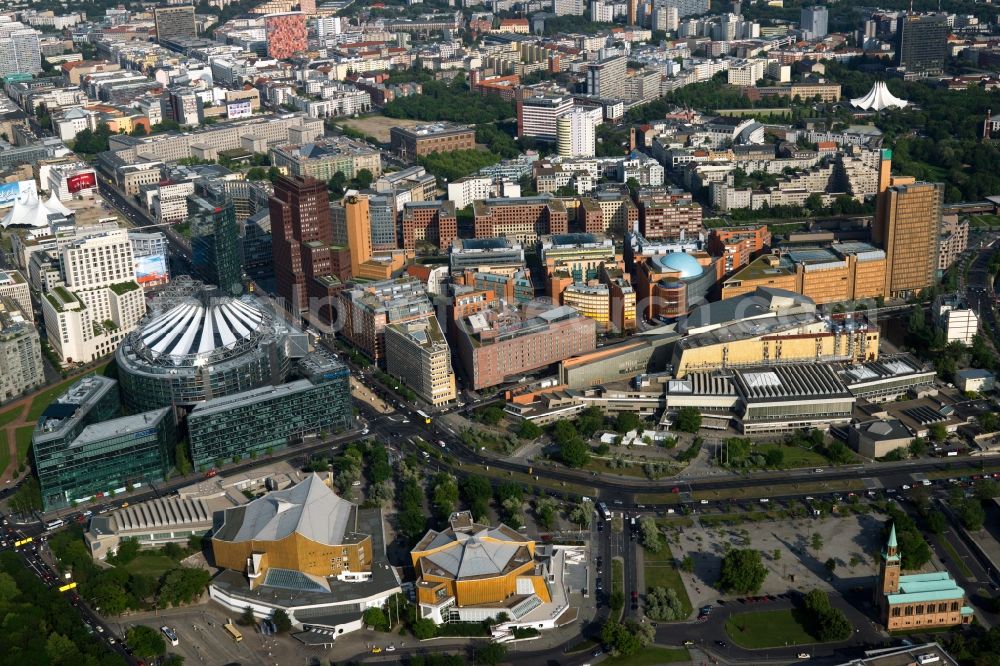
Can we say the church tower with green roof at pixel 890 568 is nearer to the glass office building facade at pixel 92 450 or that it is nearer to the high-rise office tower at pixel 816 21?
the glass office building facade at pixel 92 450

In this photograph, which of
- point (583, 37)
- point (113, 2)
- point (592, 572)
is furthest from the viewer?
point (113, 2)

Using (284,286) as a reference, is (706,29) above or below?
above

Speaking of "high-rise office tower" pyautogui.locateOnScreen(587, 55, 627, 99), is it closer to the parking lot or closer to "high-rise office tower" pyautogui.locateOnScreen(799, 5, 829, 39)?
"high-rise office tower" pyautogui.locateOnScreen(799, 5, 829, 39)

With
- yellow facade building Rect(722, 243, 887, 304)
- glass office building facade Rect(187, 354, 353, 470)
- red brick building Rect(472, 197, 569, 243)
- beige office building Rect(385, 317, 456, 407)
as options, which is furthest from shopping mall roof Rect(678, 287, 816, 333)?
red brick building Rect(472, 197, 569, 243)

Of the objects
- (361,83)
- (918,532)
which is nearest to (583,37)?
(361,83)

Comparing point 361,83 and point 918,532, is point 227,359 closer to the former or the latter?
point 918,532

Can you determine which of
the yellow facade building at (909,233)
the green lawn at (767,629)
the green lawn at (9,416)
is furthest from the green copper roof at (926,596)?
the green lawn at (9,416)

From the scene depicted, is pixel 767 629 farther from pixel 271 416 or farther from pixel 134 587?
pixel 271 416
